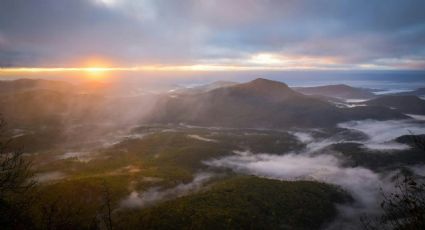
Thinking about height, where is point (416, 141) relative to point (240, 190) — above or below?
above

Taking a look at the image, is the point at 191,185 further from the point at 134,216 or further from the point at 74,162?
the point at 74,162

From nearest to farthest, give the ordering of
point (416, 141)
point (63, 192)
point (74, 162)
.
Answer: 1. point (416, 141)
2. point (63, 192)
3. point (74, 162)

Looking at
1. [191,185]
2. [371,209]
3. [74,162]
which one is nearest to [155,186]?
[191,185]

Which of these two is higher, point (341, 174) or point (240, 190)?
point (240, 190)

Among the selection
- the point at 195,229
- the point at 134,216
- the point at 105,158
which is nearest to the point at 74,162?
the point at 105,158

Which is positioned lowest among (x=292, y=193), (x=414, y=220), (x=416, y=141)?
(x=292, y=193)

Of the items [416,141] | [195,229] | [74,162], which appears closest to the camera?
[416,141]

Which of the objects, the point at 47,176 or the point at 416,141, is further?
the point at 47,176

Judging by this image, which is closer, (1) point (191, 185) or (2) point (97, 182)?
(2) point (97, 182)

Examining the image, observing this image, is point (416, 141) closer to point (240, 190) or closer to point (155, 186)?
point (240, 190)
